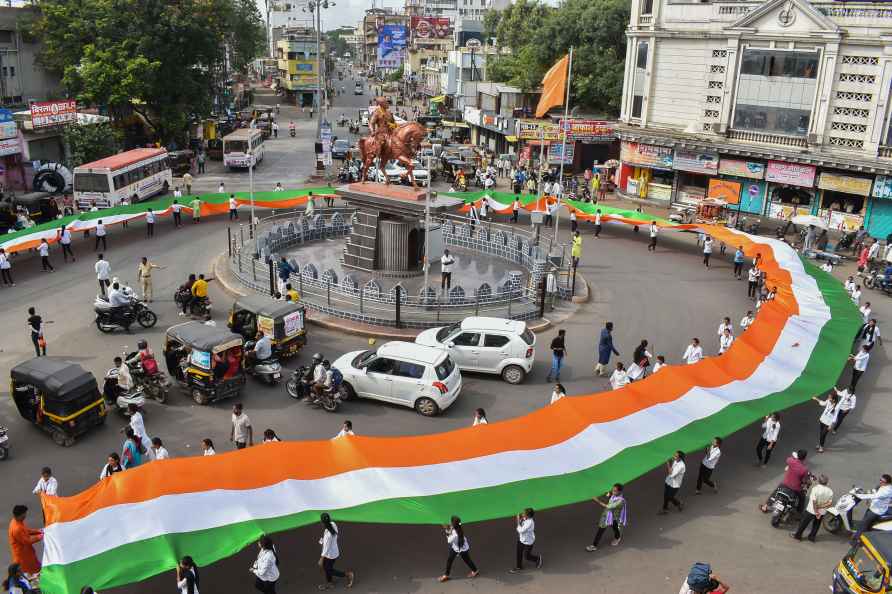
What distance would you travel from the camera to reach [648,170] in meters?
42.5

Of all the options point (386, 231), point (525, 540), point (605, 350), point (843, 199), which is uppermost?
point (843, 199)

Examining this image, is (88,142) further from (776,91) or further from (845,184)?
(845,184)

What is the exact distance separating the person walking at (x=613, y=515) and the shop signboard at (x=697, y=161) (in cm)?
3100

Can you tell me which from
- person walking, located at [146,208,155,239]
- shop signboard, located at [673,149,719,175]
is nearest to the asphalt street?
person walking, located at [146,208,155,239]

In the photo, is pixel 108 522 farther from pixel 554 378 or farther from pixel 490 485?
pixel 554 378

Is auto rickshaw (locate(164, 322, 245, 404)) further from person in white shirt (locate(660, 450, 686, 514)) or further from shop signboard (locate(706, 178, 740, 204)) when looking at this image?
shop signboard (locate(706, 178, 740, 204))

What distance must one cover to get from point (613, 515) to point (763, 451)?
497cm

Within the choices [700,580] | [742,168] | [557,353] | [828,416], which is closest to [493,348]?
[557,353]

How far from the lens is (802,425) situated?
55.3ft

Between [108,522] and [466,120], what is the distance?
6007 centimetres

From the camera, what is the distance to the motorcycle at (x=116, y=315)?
20.8 m

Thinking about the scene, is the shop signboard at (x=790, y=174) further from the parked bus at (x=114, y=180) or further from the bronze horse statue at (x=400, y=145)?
the parked bus at (x=114, y=180)

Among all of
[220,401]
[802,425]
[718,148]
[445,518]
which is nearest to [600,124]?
[718,148]

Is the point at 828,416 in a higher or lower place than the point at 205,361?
lower
